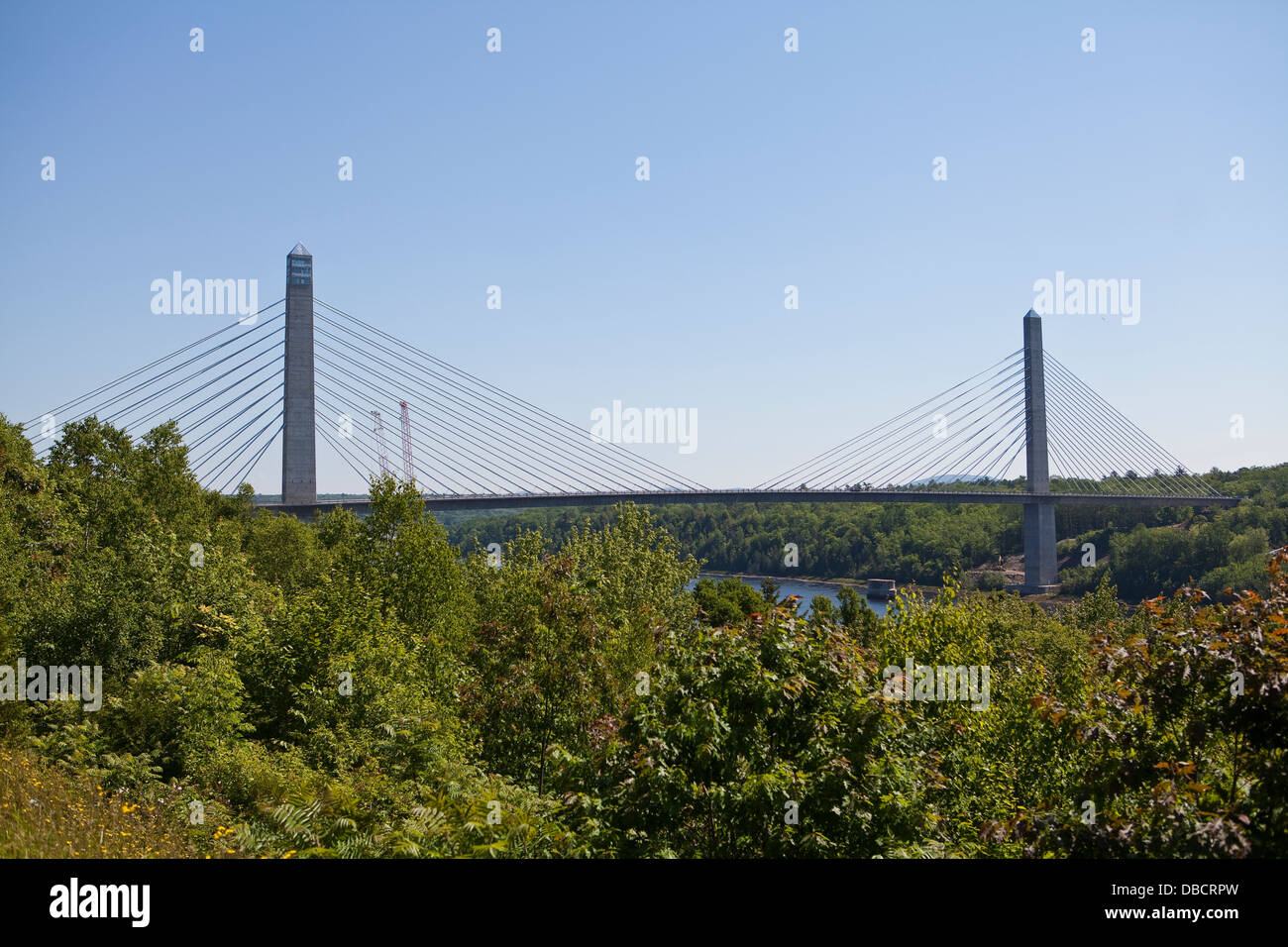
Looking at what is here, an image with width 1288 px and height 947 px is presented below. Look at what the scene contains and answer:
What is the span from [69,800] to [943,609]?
56.5 feet

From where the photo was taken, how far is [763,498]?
3100 inches

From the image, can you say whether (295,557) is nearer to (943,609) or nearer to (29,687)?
(29,687)

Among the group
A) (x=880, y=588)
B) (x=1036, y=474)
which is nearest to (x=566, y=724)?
(x=1036, y=474)

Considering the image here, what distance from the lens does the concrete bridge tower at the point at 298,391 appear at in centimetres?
5406

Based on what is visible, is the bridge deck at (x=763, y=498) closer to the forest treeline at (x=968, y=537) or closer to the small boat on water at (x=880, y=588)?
the forest treeline at (x=968, y=537)

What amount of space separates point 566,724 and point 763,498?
2550 inches

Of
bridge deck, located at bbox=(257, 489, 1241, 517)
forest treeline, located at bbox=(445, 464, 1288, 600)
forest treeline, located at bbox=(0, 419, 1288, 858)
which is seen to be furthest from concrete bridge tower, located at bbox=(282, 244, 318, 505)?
forest treeline, located at bbox=(0, 419, 1288, 858)

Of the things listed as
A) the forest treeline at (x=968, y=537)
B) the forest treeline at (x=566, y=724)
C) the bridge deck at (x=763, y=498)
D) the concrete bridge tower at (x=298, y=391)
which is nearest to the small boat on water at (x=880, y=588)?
the forest treeline at (x=968, y=537)

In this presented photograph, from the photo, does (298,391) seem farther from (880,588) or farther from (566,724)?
(880,588)

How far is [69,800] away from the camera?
8820 mm

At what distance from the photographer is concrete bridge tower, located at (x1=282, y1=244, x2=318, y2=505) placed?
177 feet

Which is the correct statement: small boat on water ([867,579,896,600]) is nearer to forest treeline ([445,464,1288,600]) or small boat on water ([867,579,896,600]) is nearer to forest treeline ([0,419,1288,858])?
forest treeline ([445,464,1288,600])
